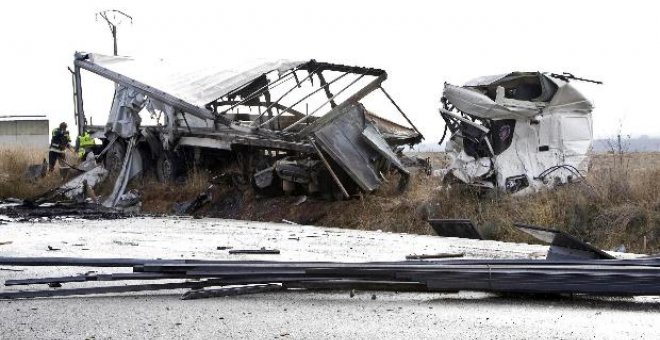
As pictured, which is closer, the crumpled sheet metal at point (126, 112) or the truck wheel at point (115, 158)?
the crumpled sheet metal at point (126, 112)

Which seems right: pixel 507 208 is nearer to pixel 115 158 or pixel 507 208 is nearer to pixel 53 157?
pixel 115 158

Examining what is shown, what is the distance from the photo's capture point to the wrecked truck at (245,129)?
49.1 feet

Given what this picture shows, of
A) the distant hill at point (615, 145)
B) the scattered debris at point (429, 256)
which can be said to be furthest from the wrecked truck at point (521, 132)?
the scattered debris at point (429, 256)

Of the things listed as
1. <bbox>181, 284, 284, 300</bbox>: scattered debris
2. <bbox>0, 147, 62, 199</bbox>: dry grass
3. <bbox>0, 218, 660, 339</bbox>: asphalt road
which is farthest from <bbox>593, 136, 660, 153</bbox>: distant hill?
<bbox>0, 147, 62, 199</bbox>: dry grass

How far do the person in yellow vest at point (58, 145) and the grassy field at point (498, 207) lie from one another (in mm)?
4735

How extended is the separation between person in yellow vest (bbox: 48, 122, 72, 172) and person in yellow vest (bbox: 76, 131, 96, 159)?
731 mm

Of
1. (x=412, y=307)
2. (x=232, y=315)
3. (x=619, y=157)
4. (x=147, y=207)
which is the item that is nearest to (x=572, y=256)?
(x=412, y=307)

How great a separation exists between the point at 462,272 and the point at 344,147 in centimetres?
919

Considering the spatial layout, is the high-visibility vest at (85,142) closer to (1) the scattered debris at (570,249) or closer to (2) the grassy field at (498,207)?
(2) the grassy field at (498,207)

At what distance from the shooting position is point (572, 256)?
6.46 metres

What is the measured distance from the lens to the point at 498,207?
42.1 feet

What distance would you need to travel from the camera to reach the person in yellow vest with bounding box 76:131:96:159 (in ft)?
65.7

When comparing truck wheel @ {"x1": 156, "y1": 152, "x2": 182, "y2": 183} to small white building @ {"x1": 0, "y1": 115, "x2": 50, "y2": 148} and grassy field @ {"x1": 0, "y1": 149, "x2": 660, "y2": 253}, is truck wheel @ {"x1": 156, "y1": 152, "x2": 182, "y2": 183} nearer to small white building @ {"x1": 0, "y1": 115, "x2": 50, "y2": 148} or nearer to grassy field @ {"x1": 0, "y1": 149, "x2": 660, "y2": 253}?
grassy field @ {"x1": 0, "y1": 149, "x2": 660, "y2": 253}

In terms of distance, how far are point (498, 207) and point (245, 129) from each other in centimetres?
542
